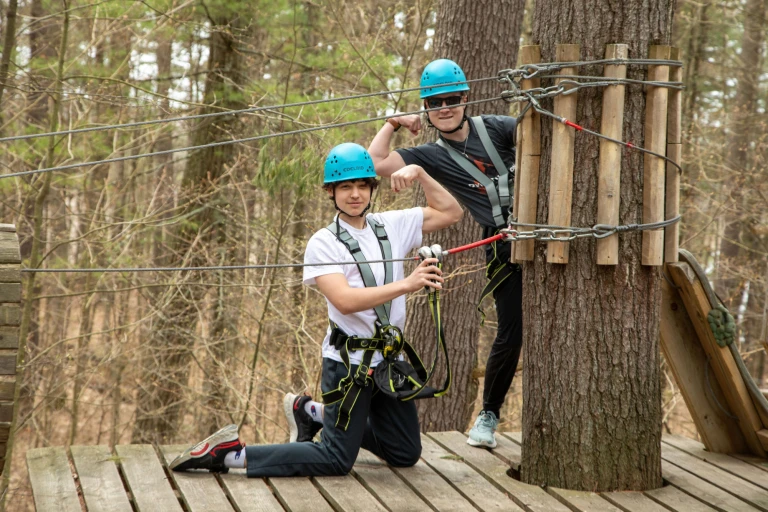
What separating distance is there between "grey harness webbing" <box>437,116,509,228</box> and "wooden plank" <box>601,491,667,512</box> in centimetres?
145

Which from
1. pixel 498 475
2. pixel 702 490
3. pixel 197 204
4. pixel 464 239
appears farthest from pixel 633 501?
pixel 197 204

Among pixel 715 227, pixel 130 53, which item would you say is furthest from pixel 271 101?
pixel 715 227

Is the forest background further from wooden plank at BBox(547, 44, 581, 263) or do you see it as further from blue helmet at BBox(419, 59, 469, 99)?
wooden plank at BBox(547, 44, 581, 263)

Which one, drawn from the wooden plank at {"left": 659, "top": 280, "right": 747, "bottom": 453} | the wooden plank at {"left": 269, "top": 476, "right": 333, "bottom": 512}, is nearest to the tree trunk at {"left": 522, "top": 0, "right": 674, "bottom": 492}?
the wooden plank at {"left": 659, "top": 280, "right": 747, "bottom": 453}

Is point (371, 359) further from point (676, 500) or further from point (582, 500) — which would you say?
point (676, 500)

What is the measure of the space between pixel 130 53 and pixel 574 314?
695cm

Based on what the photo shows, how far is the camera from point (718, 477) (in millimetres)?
4332

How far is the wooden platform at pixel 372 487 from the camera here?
3.83 metres

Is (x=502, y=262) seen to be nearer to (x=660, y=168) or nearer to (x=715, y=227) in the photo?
(x=660, y=168)

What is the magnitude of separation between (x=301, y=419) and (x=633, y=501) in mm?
1729

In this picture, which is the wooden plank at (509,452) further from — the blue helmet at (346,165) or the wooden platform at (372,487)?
the blue helmet at (346,165)

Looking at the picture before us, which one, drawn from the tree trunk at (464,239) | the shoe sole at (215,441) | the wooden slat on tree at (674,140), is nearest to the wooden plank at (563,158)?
the wooden slat on tree at (674,140)

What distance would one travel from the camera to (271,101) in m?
9.24

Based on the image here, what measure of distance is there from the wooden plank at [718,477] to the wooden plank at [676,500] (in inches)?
9.9
